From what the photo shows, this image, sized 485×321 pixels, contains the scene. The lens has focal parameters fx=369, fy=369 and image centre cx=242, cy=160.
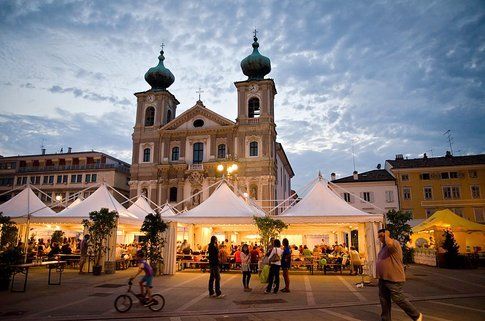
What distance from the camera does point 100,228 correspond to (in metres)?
17.0

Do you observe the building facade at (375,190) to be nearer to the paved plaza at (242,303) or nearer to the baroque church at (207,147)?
the baroque church at (207,147)

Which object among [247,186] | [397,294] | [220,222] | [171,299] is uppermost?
[247,186]

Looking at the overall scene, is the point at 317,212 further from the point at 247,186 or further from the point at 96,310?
the point at 247,186

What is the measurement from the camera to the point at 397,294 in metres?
6.63

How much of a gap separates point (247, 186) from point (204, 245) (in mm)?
13947

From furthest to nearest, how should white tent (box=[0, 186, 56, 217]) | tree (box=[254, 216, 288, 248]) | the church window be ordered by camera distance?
1. the church window
2. white tent (box=[0, 186, 56, 217])
3. tree (box=[254, 216, 288, 248])

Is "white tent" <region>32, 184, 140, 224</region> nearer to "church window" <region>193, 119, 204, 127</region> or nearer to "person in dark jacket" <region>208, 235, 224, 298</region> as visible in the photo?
"person in dark jacket" <region>208, 235, 224, 298</region>

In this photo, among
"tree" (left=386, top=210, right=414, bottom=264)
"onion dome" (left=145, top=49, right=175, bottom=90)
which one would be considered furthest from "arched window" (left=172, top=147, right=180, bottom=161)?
"tree" (left=386, top=210, right=414, bottom=264)

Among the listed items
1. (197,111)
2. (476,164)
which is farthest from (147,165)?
(476,164)

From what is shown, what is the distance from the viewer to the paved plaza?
791cm

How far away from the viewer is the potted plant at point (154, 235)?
1555cm

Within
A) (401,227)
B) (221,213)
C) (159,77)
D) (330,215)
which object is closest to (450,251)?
(401,227)

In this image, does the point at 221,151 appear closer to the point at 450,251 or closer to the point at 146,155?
the point at 146,155

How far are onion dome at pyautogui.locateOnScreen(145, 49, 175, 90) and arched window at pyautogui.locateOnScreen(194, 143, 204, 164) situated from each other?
9.43 meters
